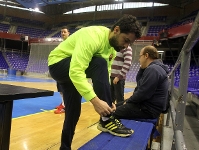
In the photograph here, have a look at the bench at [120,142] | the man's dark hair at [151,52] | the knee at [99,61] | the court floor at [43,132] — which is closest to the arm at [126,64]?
the man's dark hair at [151,52]

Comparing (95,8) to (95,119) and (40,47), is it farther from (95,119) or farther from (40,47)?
(95,119)

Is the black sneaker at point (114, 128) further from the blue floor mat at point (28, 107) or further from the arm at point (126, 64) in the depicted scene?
the blue floor mat at point (28, 107)

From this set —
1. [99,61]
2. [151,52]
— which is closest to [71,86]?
[99,61]

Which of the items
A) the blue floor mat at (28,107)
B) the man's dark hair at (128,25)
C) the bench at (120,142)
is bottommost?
the blue floor mat at (28,107)

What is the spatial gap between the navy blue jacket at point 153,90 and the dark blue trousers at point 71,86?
544 millimetres

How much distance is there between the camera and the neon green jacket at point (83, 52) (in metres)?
1.06

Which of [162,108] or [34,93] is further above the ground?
[34,93]

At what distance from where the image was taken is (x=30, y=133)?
1.98 m

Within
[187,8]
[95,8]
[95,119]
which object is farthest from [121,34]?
[95,8]

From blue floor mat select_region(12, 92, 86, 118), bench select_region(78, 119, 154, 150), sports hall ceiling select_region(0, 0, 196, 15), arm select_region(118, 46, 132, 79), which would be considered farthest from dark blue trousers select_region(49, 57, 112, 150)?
sports hall ceiling select_region(0, 0, 196, 15)

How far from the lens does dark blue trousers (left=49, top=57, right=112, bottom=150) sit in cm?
127

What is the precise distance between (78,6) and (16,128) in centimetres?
1877

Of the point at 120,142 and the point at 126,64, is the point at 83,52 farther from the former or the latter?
the point at 126,64

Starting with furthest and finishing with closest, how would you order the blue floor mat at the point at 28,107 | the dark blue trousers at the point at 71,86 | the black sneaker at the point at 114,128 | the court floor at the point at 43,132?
the blue floor mat at the point at 28,107, the court floor at the point at 43,132, the black sneaker at the point at 114,128, the dark blue trousers at the point at 71,86
